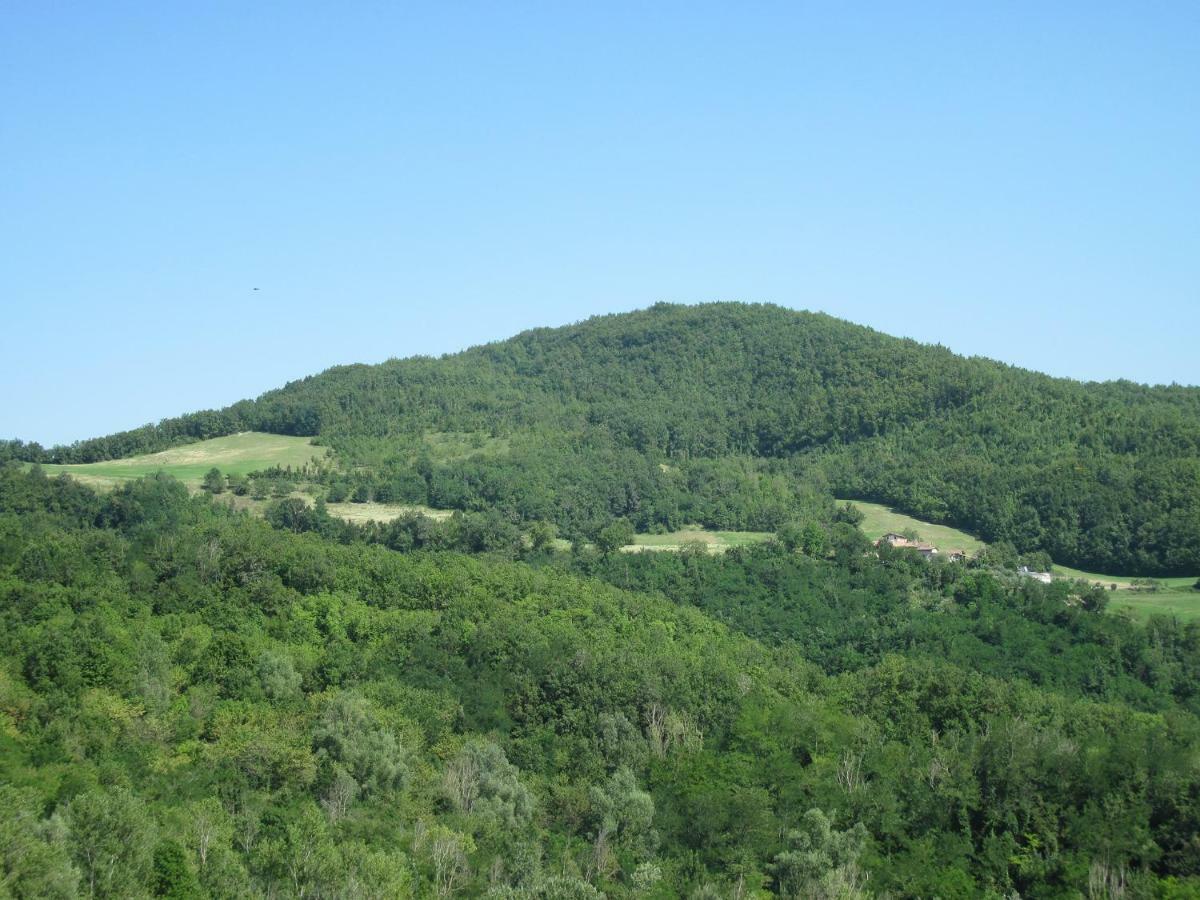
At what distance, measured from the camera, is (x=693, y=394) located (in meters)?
181

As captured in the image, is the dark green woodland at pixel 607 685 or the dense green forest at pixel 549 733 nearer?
the dense green forest at pixel 549 733

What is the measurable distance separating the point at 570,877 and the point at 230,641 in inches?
1183

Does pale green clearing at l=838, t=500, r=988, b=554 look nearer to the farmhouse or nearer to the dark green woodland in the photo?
the farmhouse

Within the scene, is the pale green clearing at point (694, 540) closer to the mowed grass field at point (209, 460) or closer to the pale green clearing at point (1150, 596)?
the pale green clearing at point (1150, 596)

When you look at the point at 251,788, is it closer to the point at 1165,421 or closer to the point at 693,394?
the point at 1165,421

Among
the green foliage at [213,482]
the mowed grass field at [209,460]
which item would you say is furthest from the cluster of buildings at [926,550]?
the mowed grass field at [209,460]

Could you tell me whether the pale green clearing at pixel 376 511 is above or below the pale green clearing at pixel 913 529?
above

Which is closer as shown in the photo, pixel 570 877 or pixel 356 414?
pixel 570 877

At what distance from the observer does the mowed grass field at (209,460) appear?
422 feet

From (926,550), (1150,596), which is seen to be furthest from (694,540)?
(1150,596)

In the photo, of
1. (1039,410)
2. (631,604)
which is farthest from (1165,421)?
(631,604)

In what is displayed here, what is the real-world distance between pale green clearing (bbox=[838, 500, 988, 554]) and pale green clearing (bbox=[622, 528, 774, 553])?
401 inches

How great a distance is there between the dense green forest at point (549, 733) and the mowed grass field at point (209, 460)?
110 feet

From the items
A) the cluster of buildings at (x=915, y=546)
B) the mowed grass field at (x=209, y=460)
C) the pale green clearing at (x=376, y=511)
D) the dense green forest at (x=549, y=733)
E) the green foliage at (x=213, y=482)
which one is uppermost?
the mowed grass field at (x=209, y=460)
